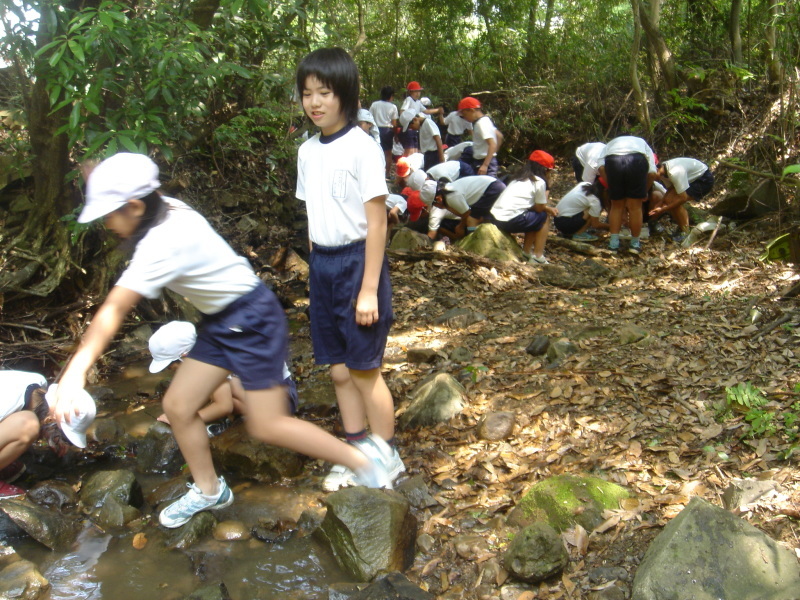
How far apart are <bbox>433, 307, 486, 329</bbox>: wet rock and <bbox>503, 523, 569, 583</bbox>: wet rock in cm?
294

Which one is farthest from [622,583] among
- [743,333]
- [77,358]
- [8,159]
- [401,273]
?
[8,159]

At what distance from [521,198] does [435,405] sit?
4012 mm

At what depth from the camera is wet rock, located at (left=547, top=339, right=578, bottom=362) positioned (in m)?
4.36

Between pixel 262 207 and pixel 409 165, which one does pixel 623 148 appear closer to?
pixel 409 165

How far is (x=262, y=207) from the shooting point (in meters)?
7.80

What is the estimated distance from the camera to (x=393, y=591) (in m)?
2.34

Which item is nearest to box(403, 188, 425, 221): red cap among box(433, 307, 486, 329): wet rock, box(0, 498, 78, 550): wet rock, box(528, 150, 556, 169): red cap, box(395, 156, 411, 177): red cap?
box(395, 156, 411, 177): red cap

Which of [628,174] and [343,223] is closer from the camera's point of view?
[343,223]

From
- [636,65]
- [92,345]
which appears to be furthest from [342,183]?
[636,65]

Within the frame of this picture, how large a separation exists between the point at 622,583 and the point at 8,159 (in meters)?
5.42

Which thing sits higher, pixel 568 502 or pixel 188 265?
A: pixel 188 265

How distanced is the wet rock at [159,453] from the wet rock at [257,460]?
32cm

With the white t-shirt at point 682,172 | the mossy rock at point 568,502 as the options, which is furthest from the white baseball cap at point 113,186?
the white t-shirt at point 682,172

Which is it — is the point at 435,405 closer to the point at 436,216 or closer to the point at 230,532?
Result: the point at 230,532
